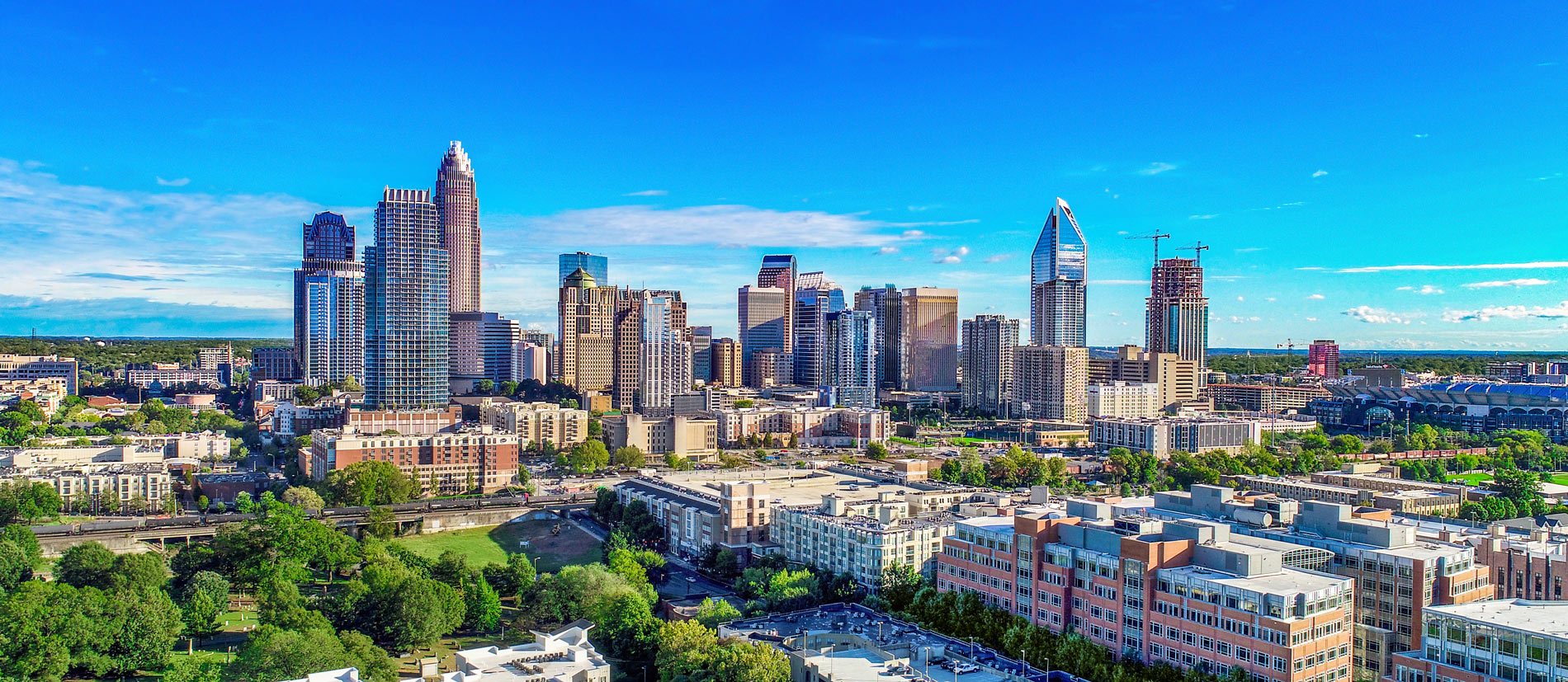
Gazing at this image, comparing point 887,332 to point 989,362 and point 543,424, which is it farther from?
point 543,424

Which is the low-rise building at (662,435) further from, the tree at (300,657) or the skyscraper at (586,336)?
the tree at (300,657)

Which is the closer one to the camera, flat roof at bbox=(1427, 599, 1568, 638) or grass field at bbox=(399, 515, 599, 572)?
flat roof at bbox=(1427, 599, 1568, 638)

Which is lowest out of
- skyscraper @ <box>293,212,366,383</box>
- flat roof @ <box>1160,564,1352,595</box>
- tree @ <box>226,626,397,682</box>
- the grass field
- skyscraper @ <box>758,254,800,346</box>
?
the grass field

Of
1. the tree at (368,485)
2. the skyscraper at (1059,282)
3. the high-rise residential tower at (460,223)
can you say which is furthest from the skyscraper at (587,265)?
the tree at (368,485)

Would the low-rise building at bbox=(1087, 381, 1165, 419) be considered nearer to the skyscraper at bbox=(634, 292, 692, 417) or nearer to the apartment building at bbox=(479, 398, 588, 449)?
the skyscraper at bbox=(634, 292, 692, 417)

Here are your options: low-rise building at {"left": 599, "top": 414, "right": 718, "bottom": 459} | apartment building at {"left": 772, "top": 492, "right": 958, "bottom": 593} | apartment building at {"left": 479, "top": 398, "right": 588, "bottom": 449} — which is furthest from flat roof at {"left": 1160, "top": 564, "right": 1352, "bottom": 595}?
apartment building at {"left": 479, "top": 398, "right": 588, "bottom": 449}

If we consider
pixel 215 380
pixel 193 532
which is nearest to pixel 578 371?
pixel 215 380

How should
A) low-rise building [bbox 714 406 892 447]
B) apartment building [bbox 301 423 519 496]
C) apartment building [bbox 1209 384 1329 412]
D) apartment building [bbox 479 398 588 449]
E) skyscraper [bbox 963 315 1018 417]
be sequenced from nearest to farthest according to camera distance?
apartment building [bbox 301 423 519 496] < apartment building [bbox 479 398 588 449] < low-rise building [bbox 714 406 892 447] < skyscraper [bbox 963 315 1018 417] < apartment building [bbox 1209 384 1329 412]

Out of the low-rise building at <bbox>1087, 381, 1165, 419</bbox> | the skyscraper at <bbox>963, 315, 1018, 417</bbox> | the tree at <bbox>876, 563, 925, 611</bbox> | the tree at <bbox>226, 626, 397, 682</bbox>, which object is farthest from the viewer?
the skyscraper at <bbox>963, 315, 1018, 417</bbox>
